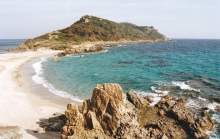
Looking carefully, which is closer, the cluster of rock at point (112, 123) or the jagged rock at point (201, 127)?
the cluster of rock at point (112, 123)

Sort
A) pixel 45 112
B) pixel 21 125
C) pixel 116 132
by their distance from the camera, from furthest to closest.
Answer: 1. pixel 45 112
2. pixel 21 125
3. pixel 116 132

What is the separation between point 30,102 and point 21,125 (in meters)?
8.38

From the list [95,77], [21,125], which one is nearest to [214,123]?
[21,125]

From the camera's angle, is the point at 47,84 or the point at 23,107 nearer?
the point at 23,107

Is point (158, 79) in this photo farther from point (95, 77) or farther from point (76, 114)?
point (76, 114)

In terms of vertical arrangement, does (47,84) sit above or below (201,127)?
above

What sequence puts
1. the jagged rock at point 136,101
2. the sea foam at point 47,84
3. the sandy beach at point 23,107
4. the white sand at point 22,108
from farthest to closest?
the sea foam at point 47,84
the jagged rock at point 136,101
the white sand at point 22,108
the sandy beach at point 23,107

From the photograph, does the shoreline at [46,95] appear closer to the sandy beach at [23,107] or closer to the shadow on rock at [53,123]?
the sandy beach at [23,107]

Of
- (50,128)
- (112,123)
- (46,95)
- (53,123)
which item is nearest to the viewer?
(112,123)

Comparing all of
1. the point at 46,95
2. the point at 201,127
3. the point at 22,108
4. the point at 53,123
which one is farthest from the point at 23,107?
the point at 201,127

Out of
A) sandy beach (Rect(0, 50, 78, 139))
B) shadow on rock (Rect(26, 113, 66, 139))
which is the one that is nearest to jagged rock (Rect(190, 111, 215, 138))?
shadow on rock (Rect(26, 113, 66, 139))

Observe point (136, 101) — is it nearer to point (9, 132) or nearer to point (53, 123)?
point (53, 123)

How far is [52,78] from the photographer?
161 ft

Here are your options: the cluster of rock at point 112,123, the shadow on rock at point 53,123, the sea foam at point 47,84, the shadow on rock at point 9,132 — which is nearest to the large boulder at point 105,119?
the cluster of rock at point 112,123
